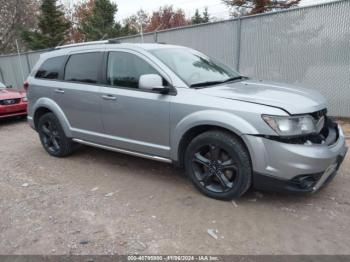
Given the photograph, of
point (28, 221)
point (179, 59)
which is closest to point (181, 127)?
point (179, 59)

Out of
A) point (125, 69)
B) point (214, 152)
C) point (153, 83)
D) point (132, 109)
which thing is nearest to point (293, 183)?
point (214, 152)

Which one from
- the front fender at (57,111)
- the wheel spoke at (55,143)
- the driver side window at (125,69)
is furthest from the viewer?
the wheel spoke at (55,143)

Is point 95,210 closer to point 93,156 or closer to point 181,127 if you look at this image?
point 181,127

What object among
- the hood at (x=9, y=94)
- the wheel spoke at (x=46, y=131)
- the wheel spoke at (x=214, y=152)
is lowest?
the wheel spoke at (x=46, y=131)

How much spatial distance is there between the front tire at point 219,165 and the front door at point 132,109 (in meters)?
0.42

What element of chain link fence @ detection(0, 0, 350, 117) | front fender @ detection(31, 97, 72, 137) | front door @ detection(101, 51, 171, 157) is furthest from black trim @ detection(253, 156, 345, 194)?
chain link fence @ detection(0, 0, 350, 117)

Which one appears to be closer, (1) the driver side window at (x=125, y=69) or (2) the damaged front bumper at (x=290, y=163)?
(2) the damaged front bumper at (x=290, y=163)

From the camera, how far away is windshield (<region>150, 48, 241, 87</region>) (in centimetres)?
397

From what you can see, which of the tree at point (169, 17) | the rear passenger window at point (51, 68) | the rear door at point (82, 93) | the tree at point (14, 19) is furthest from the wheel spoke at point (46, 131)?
the tree at point (169, 17)

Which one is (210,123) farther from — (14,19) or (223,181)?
(14,19)

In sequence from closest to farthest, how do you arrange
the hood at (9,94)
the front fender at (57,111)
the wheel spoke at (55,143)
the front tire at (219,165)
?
1. the front tire at (219,165)
2. the front fender at (57,111)
3. the wheel spoke at (55,143)
4. the hood at (9,94)

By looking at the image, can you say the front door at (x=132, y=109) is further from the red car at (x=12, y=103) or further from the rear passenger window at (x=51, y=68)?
the red car at (x=12, y=103)

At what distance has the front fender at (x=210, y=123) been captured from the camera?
329cm

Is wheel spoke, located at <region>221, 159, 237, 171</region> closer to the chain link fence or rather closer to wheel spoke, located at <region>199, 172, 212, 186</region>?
wheel spoke, located at <region>199, 172, 212, 186</region>
